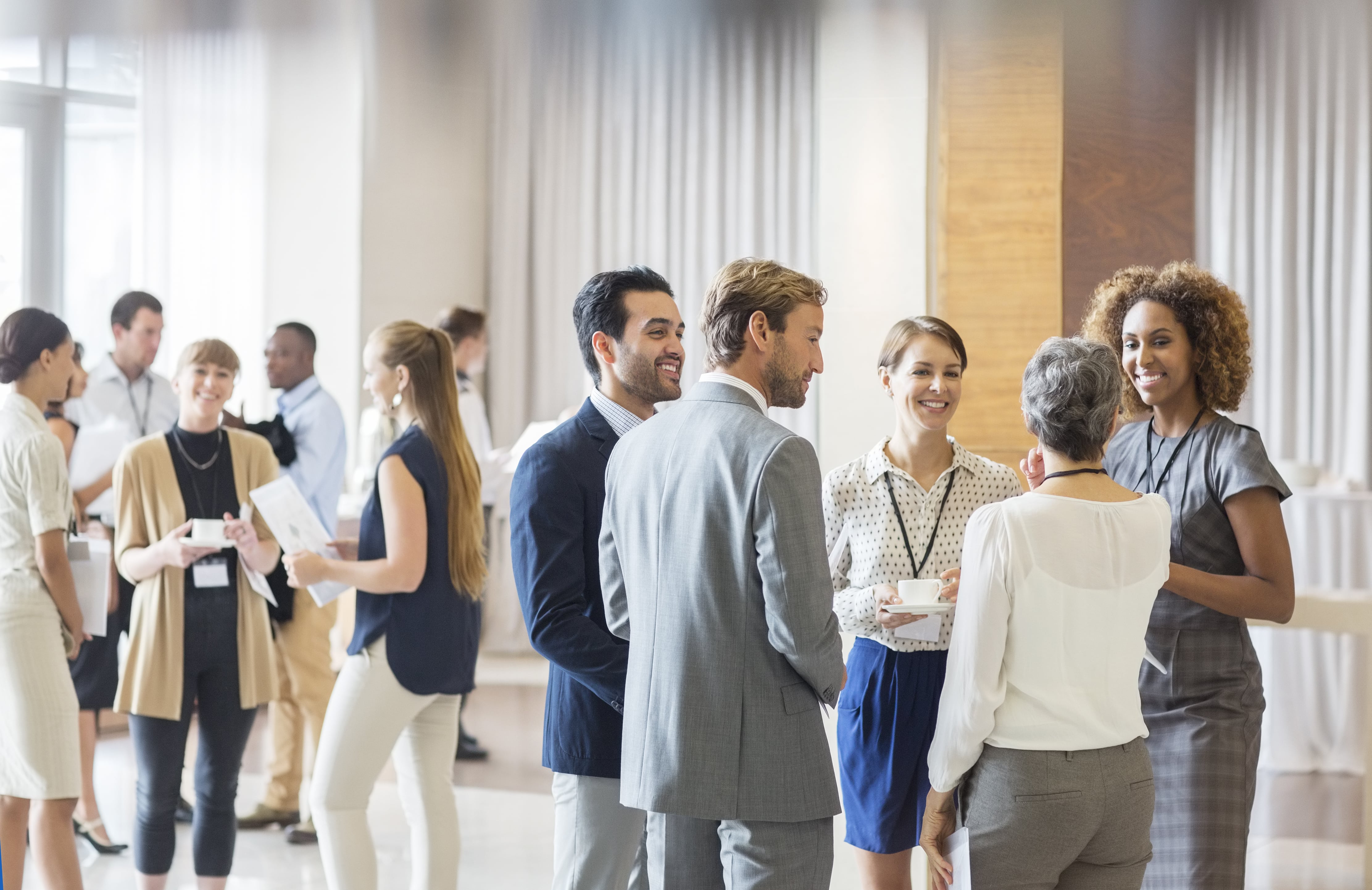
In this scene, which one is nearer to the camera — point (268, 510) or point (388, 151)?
point (268, 510)

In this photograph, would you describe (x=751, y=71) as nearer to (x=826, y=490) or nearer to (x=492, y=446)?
(x=492, y=446)

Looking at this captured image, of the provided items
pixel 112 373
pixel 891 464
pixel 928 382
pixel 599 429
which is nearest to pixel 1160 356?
pixel 928 382

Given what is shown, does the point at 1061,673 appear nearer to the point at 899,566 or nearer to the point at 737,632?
the point at 737,632

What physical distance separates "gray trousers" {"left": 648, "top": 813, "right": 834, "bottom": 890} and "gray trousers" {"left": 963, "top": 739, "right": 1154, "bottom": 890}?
0.24 meters

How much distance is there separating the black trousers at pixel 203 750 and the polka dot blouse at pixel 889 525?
1.57 metres

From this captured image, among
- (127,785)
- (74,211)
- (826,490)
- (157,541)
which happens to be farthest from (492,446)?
(826,490)

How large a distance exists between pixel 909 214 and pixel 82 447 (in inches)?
121

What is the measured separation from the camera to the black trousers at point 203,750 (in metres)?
3.03

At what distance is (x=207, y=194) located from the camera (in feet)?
22.4

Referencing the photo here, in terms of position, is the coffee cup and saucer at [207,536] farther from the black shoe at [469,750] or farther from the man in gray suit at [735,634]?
the black shoe at [469,750]

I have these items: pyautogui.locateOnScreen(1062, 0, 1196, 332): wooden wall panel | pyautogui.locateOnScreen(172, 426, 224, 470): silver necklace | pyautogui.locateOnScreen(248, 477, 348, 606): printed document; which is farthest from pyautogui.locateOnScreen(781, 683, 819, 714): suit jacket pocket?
pyautogui.locateOnScreen(1062, 0, 1196, 332): wooden wall panel

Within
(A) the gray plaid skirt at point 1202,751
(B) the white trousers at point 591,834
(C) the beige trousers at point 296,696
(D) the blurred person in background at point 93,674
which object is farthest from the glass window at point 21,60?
(A) the gray plaid skirt at point 1202,751

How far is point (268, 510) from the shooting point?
298 centimetres

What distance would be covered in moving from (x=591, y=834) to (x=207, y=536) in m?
1.41
